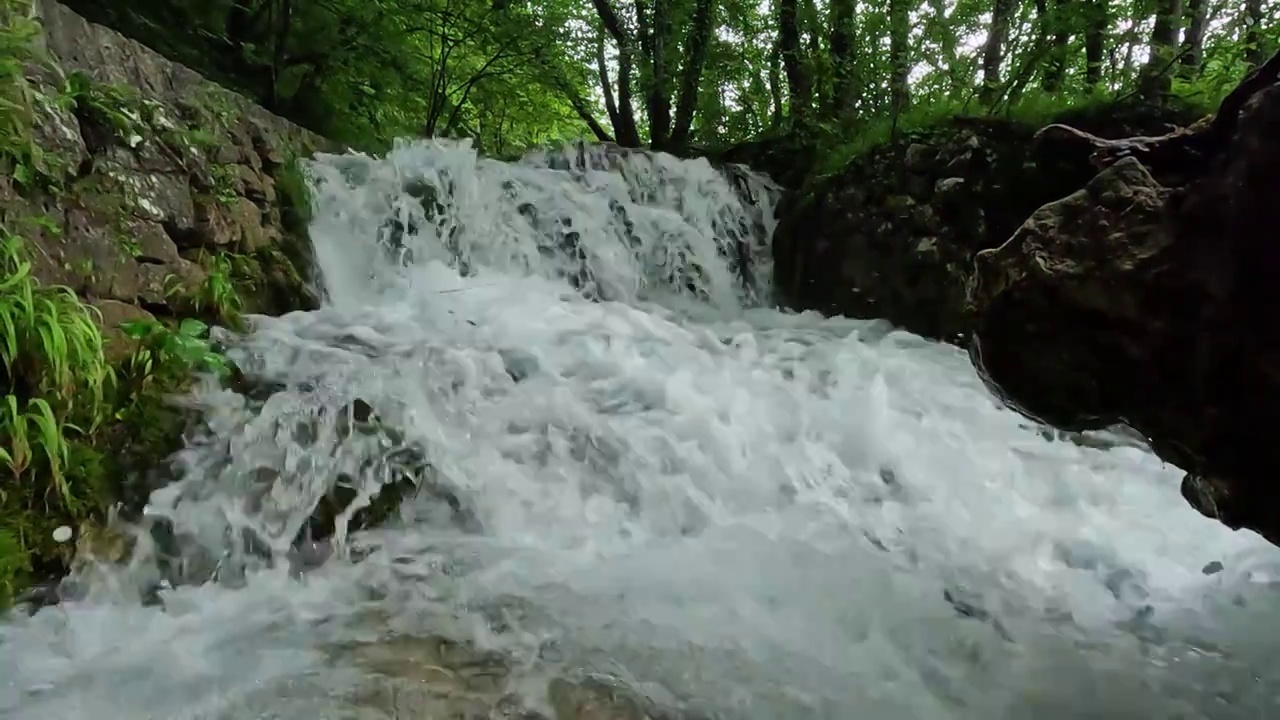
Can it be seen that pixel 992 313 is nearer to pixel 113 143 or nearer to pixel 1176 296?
pixel 1176 296

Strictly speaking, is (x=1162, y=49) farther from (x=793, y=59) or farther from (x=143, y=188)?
(x=143, y=188)

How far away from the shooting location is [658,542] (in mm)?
3420

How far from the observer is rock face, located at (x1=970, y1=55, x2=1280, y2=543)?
190cm

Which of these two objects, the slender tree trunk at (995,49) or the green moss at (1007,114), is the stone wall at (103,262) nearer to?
the green moss at (1007,114)

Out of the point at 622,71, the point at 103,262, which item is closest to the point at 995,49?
the point at 622,71

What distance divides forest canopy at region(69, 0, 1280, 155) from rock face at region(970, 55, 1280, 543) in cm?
482

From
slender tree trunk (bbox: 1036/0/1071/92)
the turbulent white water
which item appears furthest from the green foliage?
slender tree trunk (bbox: 1036/0/1071/92)

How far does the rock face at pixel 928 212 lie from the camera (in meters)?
6.56

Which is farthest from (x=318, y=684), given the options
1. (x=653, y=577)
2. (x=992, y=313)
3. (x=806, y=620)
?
(x=992, y=313)

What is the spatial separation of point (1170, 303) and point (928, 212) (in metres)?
5.17

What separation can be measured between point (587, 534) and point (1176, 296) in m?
2.44

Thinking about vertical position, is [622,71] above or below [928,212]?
above

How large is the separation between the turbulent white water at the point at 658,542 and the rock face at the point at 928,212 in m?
0.91

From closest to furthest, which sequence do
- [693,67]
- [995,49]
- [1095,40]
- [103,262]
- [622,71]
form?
[103,262]
[1095,40]
[995,49]
[693,67]
[622,71]
